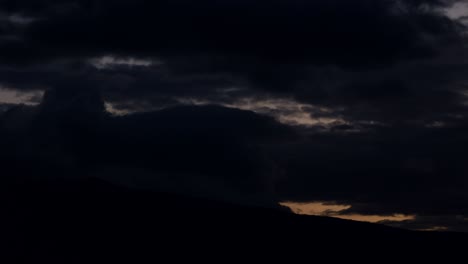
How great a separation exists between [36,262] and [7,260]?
681 centimetres

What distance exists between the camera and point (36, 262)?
197250 millimetres

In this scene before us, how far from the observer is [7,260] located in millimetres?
194875
